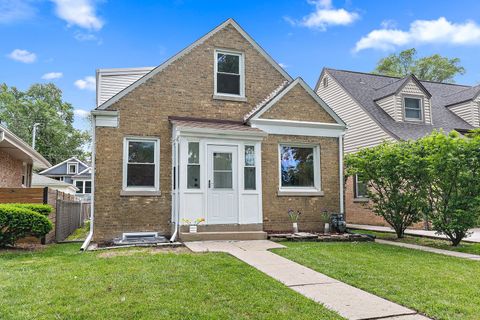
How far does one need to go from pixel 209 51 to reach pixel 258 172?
4326 millimetres

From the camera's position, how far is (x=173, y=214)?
10.4 m

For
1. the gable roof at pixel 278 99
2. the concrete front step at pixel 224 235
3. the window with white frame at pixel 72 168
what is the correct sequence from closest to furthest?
the concrete front step at pixel 224 235
the gable roof at pixel 278 99
the window with white frame at pixel 72 168

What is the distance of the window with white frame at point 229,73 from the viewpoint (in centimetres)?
1179

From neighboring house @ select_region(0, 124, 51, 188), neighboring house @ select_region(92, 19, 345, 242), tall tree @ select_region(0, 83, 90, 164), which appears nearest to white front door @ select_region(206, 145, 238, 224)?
neighboring house @ select_region(92, 19, 345, 242)

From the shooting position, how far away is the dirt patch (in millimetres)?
7561

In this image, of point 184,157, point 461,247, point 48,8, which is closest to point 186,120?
point 184,157

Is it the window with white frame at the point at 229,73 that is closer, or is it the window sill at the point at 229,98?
the window sill at the point at 229,98

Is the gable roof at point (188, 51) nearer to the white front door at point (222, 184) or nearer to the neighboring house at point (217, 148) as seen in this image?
the neighboring house at point (217, 148)

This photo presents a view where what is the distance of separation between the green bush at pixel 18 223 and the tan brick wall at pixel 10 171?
6.44 m

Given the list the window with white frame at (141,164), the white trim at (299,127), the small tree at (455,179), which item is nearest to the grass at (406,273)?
the small tree at (455,179)

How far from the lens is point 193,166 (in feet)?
32.8

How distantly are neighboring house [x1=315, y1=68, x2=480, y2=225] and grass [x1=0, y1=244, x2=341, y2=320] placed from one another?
11.8m

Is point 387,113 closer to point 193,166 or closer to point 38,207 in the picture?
point 193,166

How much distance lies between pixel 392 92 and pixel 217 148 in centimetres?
1156
